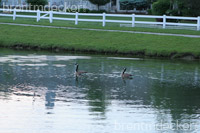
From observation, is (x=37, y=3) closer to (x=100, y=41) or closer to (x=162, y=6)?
(x=162, y=6)

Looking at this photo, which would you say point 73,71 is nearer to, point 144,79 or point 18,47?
point 144,79

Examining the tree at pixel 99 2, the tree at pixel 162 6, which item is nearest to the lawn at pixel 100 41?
the tree at pixel 162 6

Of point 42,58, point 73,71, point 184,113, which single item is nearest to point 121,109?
point 184,113

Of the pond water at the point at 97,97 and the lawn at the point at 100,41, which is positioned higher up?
the lawn at the point at 100,41

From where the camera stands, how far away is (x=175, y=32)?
129 ft

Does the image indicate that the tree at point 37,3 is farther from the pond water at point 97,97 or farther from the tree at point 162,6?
the pond water at point 97,97

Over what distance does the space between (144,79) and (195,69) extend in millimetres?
4898

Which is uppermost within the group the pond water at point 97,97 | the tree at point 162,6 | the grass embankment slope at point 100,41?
the tree at point 162,6

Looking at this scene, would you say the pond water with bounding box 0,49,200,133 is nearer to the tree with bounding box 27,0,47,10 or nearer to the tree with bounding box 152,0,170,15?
the tree with bounding box 152,0,170,15

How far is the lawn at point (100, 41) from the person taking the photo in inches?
1344

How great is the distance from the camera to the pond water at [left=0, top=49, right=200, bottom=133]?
1513 centimetres

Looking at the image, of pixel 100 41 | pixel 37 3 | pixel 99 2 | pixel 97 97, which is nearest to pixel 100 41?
pixel 100 41

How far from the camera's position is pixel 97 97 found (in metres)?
19.2

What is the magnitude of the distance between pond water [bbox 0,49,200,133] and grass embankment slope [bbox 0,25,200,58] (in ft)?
13.0
